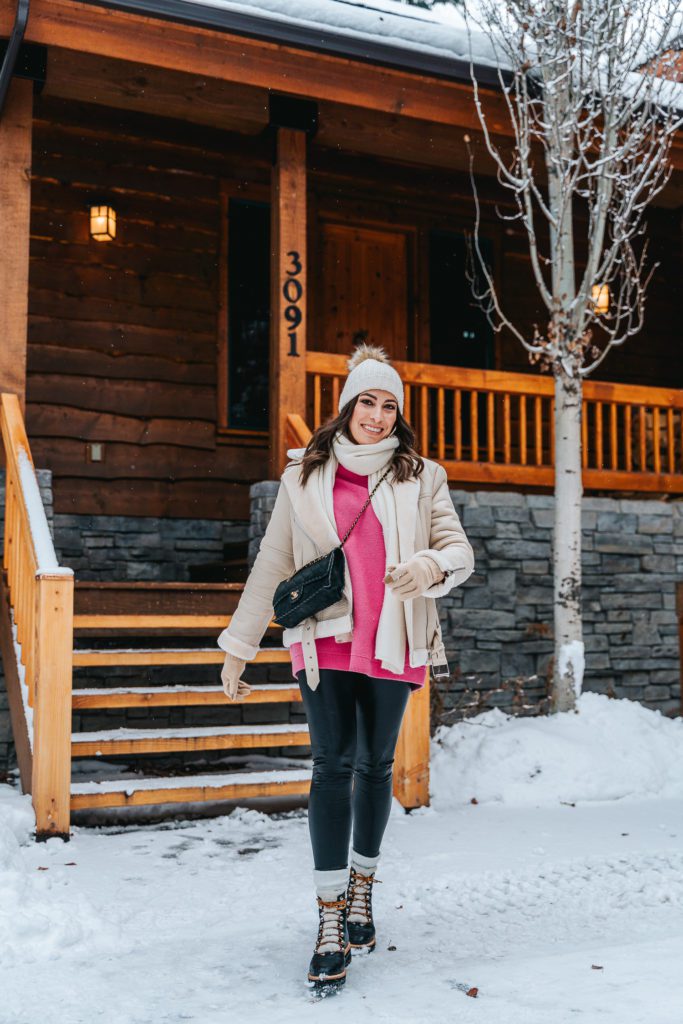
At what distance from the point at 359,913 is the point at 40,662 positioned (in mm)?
1916

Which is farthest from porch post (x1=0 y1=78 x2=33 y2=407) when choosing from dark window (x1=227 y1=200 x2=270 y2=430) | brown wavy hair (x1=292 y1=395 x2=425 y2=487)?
brown wavy hair (x1=292 y1=395 x2=425 y2=487)

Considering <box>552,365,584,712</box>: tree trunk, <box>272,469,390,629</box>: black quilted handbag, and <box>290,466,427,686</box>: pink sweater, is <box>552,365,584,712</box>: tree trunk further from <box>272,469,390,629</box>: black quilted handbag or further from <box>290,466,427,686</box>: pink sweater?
<box>272,469,390,629</box>: black quilted handbag

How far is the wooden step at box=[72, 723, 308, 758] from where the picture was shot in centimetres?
464

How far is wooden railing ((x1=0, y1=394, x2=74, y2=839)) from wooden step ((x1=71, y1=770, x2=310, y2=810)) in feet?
0.72

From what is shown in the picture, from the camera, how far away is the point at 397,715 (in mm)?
2889

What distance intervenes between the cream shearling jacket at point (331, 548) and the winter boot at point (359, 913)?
66 cm

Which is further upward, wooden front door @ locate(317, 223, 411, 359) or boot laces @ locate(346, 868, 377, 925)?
wooden front door @ locate(317, 223, 411, 359)

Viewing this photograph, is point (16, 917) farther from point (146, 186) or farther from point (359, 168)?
point (359, 168)

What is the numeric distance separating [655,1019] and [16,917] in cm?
185

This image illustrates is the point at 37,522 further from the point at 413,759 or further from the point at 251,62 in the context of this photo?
the point at 251,62

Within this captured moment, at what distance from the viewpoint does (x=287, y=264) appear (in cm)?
696

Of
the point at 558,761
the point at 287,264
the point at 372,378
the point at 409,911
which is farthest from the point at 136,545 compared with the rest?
the point at 372,378

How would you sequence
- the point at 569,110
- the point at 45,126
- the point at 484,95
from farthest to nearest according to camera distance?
the point at 45,126
the point at 484,95
the point at 569,110

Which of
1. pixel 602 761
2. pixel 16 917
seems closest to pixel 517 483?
pixel 602 761
